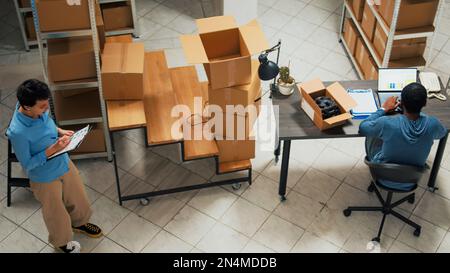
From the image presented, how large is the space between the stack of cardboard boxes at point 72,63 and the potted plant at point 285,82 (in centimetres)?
151

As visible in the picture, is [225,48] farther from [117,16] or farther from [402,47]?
[117,16]

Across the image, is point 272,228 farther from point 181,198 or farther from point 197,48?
point 197,48

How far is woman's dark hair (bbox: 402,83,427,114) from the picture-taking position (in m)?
3.80

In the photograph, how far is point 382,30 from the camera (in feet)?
17.7

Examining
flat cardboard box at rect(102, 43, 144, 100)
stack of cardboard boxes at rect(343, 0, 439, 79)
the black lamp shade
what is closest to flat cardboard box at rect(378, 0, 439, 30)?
stack of cardboard boxes at rect(343, 0, 439, 79)

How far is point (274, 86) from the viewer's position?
4680mm

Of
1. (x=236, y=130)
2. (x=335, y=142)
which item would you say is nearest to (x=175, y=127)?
(x=236, y=130)

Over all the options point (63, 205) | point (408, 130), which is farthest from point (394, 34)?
point (63, 205)

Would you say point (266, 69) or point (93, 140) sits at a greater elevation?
point (266, 69)

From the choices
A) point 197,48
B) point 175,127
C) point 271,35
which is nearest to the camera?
point 197,48

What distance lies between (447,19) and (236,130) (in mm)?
3528

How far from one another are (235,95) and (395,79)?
4.35 ft
